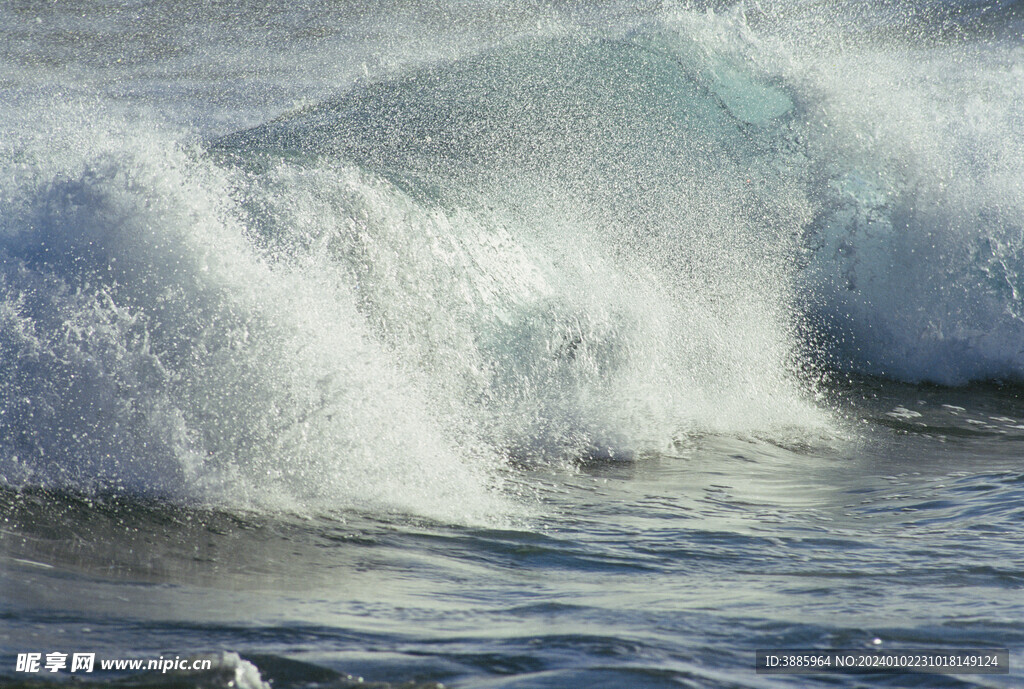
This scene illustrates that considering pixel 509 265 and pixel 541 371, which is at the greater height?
pixel 509 265

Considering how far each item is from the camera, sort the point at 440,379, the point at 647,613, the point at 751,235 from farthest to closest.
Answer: the point at 751,235 → the point at 440,379 → the point at 647,613

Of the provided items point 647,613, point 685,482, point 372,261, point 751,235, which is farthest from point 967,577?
point 751,235

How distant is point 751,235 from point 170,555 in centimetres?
485

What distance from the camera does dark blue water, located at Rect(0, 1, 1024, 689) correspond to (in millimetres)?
2373

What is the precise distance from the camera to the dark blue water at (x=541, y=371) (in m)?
2.37

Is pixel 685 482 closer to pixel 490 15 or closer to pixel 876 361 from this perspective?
pixel 876 361

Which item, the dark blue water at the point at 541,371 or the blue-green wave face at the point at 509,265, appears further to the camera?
the blue-green wave face at the point at 509,265

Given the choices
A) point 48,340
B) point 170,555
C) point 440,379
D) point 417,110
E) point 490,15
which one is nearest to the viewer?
point 170,555

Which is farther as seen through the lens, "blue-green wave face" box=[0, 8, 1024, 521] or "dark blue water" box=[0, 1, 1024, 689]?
"blue-green wave face" box=[0, 8, 1024, 521]

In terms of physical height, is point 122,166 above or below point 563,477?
above

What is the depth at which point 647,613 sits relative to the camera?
2430 mm

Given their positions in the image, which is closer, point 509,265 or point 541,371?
point 541,371

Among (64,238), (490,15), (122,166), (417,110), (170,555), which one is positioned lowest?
(170,555)

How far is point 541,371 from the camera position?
5.05 meters
